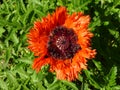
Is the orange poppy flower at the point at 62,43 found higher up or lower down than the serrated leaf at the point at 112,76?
higher up

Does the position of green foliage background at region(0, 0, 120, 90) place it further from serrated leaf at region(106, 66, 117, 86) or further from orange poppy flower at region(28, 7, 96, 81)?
orange poppy flower at region(28, 7, 96, 81)

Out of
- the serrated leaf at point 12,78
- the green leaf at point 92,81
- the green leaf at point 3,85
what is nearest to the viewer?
the green leaf at point 92,81

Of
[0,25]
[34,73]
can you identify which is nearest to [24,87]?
[34,73]

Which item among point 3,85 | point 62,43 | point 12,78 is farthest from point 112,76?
point 3,85

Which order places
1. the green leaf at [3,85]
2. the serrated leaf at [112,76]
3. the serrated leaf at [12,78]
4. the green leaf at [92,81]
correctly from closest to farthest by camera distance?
the serrated leaf at [112,76] < the green leaf at [92,81] < the serrated leaf at [12,78] < the green leaf at [3,85]

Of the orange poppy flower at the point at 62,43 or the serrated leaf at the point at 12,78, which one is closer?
the orange poppy flower at the point at 62,43

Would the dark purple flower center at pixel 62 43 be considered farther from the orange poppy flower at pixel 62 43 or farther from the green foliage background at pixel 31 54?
→ the green foliage background at pixel 31 54

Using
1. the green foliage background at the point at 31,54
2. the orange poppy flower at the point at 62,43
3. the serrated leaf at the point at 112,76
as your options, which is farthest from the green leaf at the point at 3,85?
the serrated leaf at the point at 112,76
